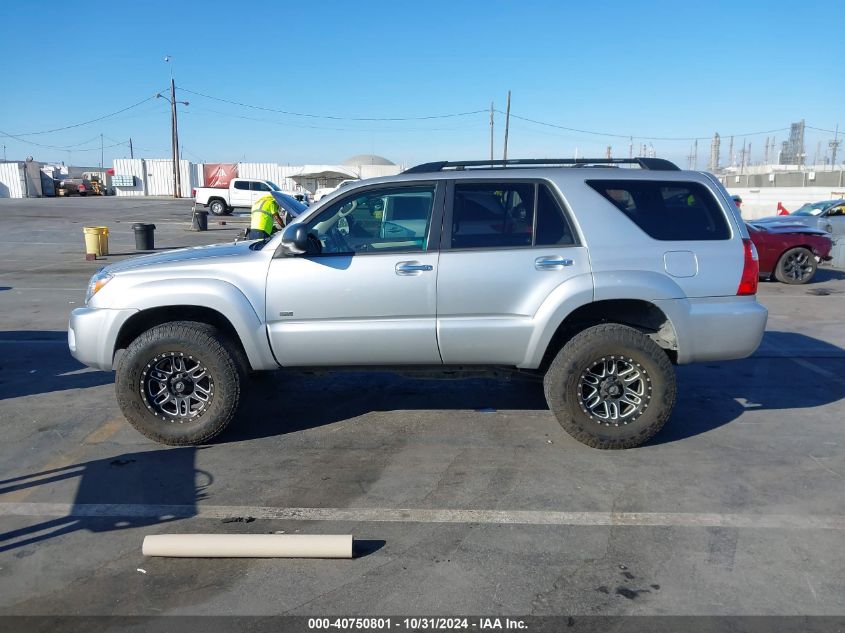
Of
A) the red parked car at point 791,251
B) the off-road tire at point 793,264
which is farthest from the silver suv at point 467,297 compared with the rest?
the off-road tire at point 793,264

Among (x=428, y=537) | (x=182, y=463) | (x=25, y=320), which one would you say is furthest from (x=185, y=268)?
(x=25, y=320)

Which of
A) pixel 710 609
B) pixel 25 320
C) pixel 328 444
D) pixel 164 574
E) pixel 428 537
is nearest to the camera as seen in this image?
pixel 710 609

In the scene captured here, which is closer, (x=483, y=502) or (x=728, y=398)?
(x=483, y=502)

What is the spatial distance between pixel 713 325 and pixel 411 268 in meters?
2.21

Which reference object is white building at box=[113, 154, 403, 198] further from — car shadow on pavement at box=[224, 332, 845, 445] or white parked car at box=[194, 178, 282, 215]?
car shadow on pavement at box=[224, 332, 845, 445]

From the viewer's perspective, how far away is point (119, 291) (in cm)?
516

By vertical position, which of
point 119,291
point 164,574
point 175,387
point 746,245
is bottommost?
point 164,574

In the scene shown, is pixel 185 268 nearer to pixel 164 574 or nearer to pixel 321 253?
pixel 321 253

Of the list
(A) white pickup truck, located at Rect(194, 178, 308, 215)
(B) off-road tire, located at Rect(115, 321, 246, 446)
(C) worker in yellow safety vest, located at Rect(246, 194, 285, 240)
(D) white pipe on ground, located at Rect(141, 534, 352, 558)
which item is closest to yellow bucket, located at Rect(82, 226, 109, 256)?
(C) worker in yellow safety vest, located at Rect(246, 194, 285, 240)

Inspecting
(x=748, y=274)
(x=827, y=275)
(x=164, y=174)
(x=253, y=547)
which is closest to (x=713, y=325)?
(x=748, y=274)

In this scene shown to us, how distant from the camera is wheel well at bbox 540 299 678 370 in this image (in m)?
5.24

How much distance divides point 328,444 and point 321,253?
56.0 inches

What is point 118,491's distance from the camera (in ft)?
14.8

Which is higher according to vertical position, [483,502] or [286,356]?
[286,356]
